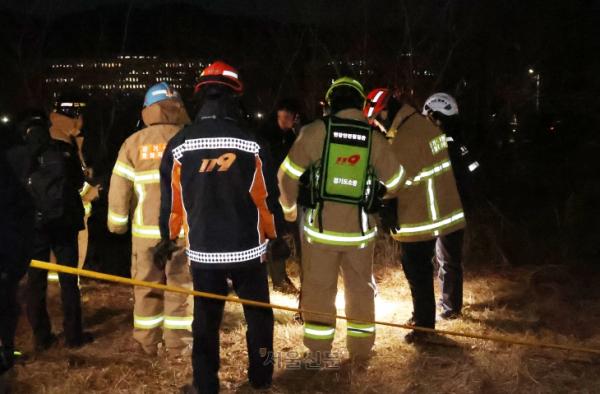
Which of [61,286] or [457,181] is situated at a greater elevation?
[457,181]

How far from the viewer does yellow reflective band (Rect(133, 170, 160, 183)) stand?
4676mm

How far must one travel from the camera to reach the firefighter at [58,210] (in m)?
4.75

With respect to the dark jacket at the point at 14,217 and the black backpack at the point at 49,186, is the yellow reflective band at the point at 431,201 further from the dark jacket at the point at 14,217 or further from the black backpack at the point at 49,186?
the dark jacket at the point at 14,217

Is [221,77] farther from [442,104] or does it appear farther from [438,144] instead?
[442,104]

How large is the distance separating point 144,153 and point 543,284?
15.3 ft

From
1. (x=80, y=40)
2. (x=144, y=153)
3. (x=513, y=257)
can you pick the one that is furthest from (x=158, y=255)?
(x=80, y=40)

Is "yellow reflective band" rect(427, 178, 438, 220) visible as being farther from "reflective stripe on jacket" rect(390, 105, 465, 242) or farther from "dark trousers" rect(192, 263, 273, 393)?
"dark trousers" rect(192, 263, 273, 393)

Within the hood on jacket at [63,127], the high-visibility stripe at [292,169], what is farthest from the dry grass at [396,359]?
the hood on jacket at [63,127]

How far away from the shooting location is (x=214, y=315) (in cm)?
412

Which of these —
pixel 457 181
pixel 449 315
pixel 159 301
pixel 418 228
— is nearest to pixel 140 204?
pixel 159 301

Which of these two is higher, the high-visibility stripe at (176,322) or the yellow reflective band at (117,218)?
the yellow reflective band at (117,218)

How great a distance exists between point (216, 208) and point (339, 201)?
1034mm

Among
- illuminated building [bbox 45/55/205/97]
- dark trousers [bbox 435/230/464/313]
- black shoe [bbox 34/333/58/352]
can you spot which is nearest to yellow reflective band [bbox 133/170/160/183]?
black shoe [bbox 34/333/58/352]

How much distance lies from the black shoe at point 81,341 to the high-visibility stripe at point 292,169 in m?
2.27
